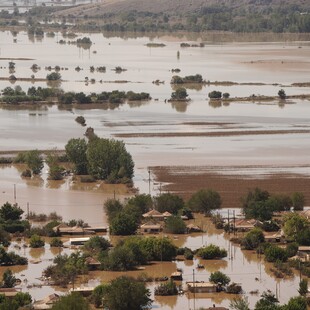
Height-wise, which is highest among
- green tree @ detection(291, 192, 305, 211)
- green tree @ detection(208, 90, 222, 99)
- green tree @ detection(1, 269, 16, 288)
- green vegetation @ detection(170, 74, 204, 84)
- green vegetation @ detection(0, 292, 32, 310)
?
green vegetation @ detection(0, 292, 32, 310)

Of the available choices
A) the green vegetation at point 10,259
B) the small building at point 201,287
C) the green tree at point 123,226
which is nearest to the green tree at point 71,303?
the small building at point 201,287

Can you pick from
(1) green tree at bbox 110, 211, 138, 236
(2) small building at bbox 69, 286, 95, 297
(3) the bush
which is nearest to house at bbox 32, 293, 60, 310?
(2) small building at bbox 69, 286, 95, 297

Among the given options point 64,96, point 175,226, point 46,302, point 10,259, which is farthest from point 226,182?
point 64,96

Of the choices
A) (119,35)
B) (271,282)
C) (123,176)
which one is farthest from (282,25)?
(271,282)

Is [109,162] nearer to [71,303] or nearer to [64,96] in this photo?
[71,303]

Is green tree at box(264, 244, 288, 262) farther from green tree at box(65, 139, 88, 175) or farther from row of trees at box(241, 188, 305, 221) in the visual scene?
green tree at box(65, 139, 88, 175)
